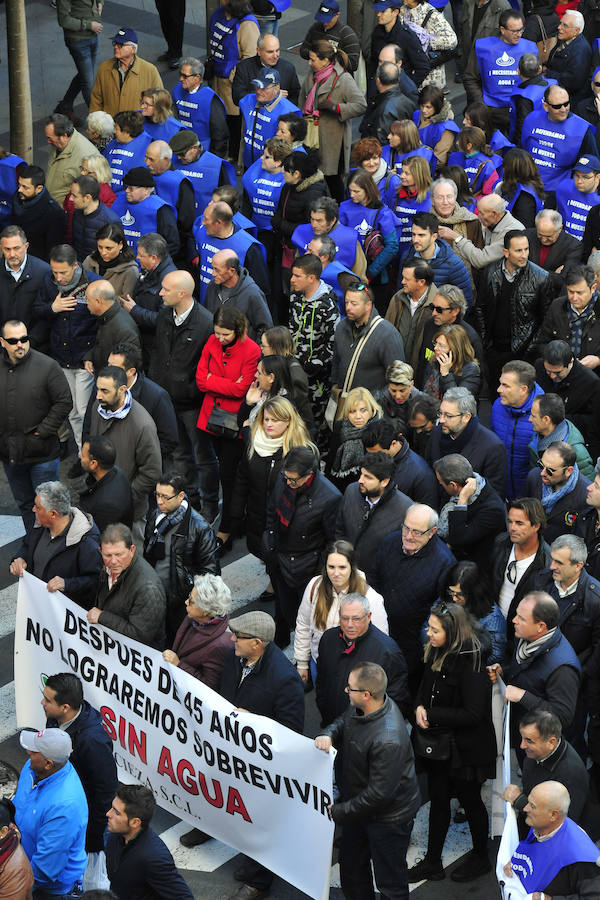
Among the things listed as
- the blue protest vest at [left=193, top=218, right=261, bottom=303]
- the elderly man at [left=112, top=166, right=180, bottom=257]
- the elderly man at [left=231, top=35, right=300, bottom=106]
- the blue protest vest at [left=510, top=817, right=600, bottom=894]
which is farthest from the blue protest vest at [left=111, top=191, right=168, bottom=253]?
the blue protest vest at [left=510, top=817, right=600, bottom=894]

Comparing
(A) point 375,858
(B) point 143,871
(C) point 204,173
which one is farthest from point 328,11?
(B) point 143,871

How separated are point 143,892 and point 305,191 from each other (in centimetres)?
729

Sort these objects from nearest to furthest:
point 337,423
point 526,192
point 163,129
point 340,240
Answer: point 337,423, point 340,240, point 526,192, point 163,129

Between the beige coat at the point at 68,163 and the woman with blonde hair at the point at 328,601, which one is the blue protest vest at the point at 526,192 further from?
the woman with blonde hair at the point at 328,601

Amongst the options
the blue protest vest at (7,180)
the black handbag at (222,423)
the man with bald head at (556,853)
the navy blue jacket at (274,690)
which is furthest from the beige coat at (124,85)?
the man with bald head at (556,853)

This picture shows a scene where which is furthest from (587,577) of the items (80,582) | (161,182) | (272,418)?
(161,182)

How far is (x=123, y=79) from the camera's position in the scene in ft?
52.6

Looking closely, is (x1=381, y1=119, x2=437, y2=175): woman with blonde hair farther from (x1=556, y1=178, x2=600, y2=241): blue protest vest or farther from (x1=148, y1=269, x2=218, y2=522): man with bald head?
(x1=148, y1=269, x2=218, y2=522): man with bald head

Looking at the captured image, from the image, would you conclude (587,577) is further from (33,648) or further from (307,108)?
Answer: (307,108)

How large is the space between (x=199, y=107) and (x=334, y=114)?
1.39 meters

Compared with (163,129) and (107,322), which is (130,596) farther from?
(163,129)

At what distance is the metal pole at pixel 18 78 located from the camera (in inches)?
601

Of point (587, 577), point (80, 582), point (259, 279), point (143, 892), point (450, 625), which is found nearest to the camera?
point (143, 892)

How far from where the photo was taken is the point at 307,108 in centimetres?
1537
